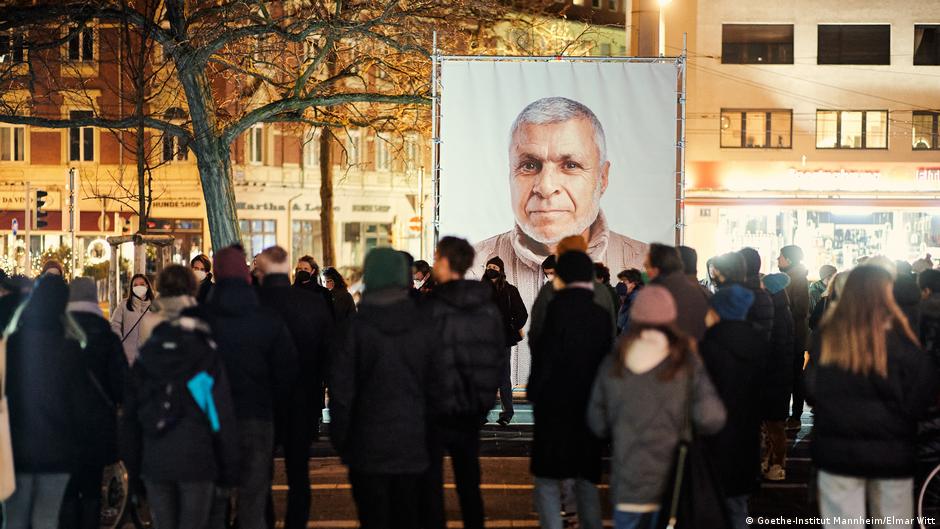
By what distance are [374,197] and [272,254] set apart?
41212 millimetres

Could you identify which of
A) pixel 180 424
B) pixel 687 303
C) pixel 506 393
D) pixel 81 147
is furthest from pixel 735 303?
pixel 81 147

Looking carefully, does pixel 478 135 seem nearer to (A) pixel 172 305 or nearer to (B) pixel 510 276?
(B) pixel 510 276

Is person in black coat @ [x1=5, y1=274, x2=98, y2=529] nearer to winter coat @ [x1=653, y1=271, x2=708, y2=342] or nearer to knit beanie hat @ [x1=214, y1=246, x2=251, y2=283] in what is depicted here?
knit beanie hat @ [x1=214, y1=246, x2=251, y2=283]

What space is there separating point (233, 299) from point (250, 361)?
40 cm

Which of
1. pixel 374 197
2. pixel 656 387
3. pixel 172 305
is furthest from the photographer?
pixel 374 197

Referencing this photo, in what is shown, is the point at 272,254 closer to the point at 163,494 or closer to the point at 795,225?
the point at 163,494

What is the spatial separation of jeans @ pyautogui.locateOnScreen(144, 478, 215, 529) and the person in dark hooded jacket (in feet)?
18.4

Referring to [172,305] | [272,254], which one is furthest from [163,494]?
[272,254]

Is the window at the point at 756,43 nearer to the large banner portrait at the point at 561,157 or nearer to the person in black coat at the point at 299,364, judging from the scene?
the large banner portrait at the point at 561,157

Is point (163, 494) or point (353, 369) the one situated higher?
point (353, 369)

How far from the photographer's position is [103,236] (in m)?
45.0

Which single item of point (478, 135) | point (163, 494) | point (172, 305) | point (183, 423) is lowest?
point (163, 494)

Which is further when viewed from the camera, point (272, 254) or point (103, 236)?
point (103, 236)

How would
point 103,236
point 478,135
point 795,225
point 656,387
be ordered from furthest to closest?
point 103,236 < point 795,225 < point 478,135 < point 656,387
